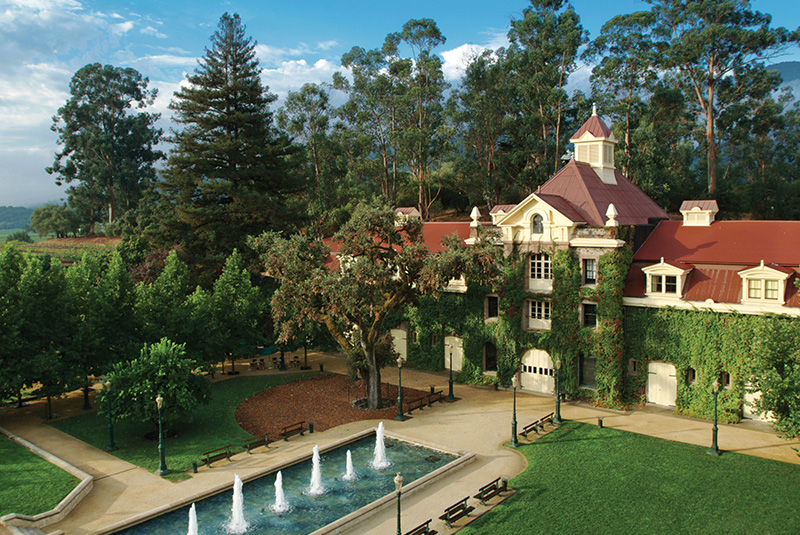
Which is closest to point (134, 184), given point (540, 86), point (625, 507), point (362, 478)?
point (540, 86)

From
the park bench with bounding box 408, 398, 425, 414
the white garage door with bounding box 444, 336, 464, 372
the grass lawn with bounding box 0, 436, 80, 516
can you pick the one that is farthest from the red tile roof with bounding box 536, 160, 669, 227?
the grass lawn with bounding box 0, 436, 80, 516

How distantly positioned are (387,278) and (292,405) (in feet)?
32.4

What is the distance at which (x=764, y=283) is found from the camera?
2845 centimetres

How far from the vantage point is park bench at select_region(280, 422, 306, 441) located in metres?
28.0

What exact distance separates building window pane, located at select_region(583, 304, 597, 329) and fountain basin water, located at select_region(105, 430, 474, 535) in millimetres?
12361

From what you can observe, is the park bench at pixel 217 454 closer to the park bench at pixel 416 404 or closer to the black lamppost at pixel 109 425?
the black lamppost at pixel 109 425

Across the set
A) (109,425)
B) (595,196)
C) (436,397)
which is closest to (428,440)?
(436,397)

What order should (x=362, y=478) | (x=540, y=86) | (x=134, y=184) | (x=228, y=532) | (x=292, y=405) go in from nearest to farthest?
(x=228, y=532)
(x=362, y=478)
(x=292, y=405)
(x=540, y=86)
(x=134, y=184)

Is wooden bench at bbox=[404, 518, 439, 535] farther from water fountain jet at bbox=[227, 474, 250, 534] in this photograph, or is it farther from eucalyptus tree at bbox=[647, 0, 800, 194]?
eucalyptus tree at bbox=[647, 0, 800, 194]

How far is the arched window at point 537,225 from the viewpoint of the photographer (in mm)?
34219

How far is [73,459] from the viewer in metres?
25.5

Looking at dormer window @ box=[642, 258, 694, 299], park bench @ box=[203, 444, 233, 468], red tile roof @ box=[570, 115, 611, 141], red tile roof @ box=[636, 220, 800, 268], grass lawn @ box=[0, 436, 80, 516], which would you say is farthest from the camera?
red tile roof @ box=[570, 115, 611, 141]

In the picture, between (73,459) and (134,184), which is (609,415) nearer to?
(73,459)

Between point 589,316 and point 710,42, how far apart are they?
43.6m
